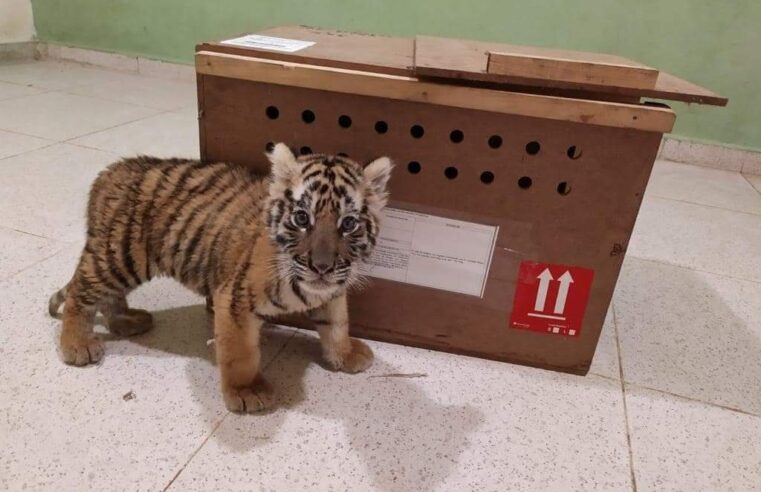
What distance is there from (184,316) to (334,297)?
0.46m

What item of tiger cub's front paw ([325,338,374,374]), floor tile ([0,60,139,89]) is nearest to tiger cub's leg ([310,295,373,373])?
tiger cub's front paw ([325,338,374,374])

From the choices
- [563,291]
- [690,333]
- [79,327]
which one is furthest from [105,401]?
[690,333]

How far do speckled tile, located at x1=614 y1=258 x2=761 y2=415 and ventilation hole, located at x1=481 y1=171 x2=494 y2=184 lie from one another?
0.58m

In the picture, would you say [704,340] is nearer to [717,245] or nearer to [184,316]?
[717,245]

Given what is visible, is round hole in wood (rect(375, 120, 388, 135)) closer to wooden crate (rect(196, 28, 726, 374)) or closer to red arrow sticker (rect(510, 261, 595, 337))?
wooden crate (rect(196, 28, 726, 374))

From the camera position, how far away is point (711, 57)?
2.78 meters

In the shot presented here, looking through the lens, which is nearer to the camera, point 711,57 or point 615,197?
point 615,197

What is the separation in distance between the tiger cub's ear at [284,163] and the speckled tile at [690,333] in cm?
91

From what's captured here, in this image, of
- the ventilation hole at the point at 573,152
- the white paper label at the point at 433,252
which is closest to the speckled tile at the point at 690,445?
the white paper label at the point at 433,252

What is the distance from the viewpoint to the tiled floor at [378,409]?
3.15ft

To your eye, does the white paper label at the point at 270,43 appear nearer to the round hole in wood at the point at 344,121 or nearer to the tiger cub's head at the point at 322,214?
the round hole in wood at the point at 344,121

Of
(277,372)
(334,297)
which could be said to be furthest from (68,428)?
(334,297)

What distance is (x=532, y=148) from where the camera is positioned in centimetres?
113

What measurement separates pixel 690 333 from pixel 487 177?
805 mm
